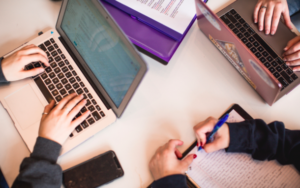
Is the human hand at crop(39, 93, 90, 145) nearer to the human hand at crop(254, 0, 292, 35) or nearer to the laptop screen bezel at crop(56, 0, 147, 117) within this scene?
the laptop screen bezel at crop(56, 0, 147, 117)

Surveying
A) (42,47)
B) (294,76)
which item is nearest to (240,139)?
(294,76)

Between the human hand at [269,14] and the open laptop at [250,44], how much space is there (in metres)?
0.02

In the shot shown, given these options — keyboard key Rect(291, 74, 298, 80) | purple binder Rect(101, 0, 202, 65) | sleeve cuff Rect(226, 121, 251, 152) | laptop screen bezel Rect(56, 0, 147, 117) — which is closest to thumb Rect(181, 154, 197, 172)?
sleeve cuff Rect(226, 121, 251, 152)

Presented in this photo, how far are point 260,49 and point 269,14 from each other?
0.15 metres

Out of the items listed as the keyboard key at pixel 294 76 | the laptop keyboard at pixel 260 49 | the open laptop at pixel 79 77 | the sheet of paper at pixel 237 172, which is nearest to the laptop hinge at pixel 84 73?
the open laptop at pixel 79 77

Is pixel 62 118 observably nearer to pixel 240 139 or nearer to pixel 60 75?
pixel 60 75

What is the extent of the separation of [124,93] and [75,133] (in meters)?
0.23

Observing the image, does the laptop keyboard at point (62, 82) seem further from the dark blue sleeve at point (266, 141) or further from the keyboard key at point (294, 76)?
the keyboard key at point (294, 76)

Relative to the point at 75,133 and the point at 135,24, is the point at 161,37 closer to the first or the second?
the point at 135,24

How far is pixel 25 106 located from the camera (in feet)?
2.30

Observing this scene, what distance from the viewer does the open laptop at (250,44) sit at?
65 cm

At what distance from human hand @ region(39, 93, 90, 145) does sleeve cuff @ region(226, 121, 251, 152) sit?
0.50 metres

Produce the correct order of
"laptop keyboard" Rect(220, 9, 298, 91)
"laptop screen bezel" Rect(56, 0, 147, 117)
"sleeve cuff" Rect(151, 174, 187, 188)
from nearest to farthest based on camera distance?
"laptop screen bezel" Rect(56, 0, 147, 117), "sleeve cuff" Rect(151, 174, 187, 188), "laptop keyboard" Rect(220, 9, 298, 91)

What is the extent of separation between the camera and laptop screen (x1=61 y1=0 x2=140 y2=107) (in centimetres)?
57
